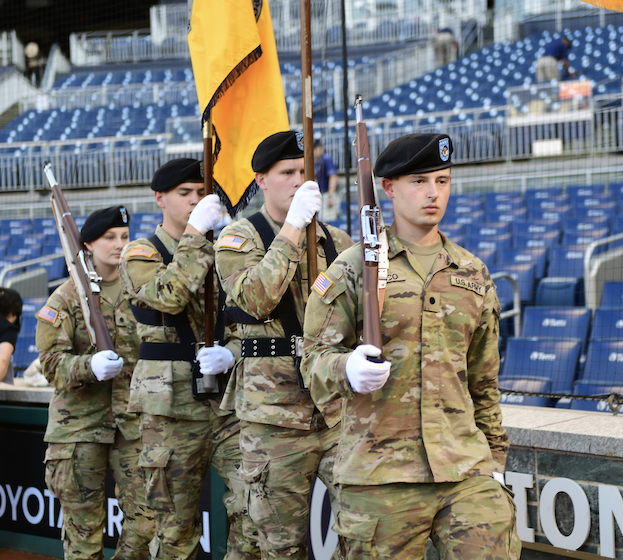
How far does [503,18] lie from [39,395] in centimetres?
1294

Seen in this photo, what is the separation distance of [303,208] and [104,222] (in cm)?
134

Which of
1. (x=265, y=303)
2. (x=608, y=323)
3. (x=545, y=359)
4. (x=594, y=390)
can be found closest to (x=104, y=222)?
(x=265, y=303)

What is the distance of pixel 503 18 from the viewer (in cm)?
1473

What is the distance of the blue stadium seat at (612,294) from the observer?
585cm

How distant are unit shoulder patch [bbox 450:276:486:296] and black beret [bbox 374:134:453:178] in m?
0.27

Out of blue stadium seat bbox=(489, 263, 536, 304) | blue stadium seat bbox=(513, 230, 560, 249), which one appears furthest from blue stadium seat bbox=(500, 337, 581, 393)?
blue stadium seat bbox=(513, 230, 560, 249)

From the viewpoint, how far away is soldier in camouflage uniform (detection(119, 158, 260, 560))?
2744mm

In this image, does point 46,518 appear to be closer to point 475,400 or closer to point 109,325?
point 109,325

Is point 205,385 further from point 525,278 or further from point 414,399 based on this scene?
point 525,278

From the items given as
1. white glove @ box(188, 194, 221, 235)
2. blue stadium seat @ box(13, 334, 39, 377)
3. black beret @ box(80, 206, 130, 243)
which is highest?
white glove @ box(188, 194, 221, 235)

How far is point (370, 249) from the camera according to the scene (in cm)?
180

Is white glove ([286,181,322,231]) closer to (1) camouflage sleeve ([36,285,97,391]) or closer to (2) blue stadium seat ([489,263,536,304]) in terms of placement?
(1) camouflage sleeve ([36,285,97,391])

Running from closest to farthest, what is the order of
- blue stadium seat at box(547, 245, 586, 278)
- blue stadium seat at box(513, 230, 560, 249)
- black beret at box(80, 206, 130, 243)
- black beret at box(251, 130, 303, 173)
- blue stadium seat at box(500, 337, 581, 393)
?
1. black beret at box(251, 130, 303, 173)
2. black beret at box(80, 206, 130, 243)
3. blue stadium seat at box(500, 337, 581, 393)
4. blue stadium seat at box(547, 245, 586, 278)
5. blue stadium seat at box(513, 230, 560, 249)

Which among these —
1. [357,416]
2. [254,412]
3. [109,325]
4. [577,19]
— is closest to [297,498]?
[254,412]
